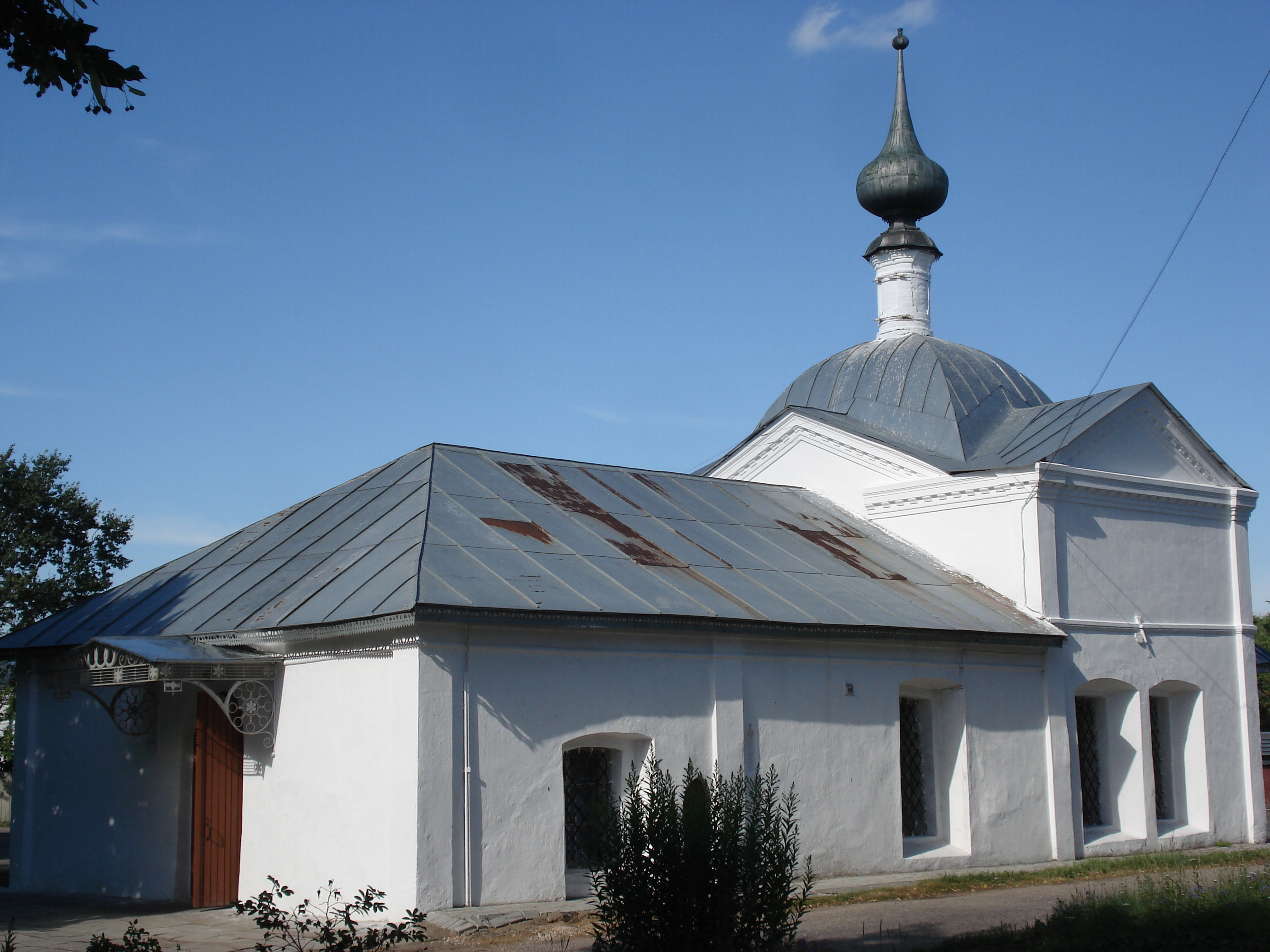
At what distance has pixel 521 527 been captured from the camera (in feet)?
43.7

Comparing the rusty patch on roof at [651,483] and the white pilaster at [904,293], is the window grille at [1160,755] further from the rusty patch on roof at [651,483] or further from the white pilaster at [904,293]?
the rusty patch on roof at [651,483]

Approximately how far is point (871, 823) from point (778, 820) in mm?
6893

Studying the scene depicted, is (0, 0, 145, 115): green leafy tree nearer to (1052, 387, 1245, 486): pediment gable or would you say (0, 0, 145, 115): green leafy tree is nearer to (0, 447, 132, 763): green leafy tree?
(1052, 387, 1245, 486): pediment gable

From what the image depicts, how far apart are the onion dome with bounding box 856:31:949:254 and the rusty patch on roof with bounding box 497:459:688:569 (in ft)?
27.3

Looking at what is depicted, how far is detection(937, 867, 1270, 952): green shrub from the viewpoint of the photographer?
27.0ft

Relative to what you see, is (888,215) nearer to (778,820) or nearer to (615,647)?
(615,647)

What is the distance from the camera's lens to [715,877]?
688cm

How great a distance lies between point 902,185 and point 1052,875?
11.4 m

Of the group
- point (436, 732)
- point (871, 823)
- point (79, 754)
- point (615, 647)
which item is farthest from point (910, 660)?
point (79, 754)

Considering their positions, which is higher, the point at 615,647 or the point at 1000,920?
the point at 615,647

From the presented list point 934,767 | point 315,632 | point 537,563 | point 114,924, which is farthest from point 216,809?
point 934,767

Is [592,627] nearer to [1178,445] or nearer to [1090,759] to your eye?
[1090,759]

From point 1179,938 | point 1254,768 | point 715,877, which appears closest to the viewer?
point 715,877

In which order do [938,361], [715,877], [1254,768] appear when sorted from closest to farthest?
[715,877] < [1254,768] < [938,361]
